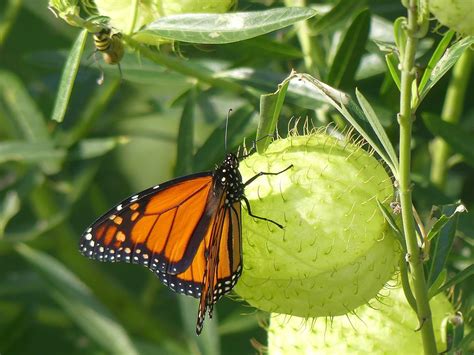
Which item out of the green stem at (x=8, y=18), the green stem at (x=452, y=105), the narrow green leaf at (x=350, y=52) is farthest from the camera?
the green stem at (x=8, y=18)

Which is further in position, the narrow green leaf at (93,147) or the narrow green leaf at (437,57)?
the narrow green leaf at (93,147)

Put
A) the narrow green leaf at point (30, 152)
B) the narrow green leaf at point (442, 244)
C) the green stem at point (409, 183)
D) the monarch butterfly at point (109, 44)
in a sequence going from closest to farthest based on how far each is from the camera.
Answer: the green stem at point (409, 183)
the narrow green leaf at point (442, 244)
the monarch butterfly at point (109, 44)
the narrow green leaf at point (30, 152)

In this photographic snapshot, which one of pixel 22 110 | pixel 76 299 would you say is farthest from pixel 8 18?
pixel 76 299

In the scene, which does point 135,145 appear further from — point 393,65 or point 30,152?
point 393,65

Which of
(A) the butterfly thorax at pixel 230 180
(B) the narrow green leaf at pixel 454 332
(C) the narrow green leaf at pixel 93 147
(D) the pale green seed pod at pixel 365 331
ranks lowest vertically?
(D) the pale green seed pod at pixel 365 331

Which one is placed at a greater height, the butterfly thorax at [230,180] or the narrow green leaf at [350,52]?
the narrow green leaf at [350,52]

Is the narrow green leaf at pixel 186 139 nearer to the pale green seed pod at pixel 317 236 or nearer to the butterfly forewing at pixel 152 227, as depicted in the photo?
the butterfly forewing at pixel 152 227

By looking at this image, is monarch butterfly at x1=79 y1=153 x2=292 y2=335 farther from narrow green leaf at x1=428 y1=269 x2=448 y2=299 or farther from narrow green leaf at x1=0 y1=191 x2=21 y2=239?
narrow green leaf at x1=0 y1=191 x2=21 y2=239

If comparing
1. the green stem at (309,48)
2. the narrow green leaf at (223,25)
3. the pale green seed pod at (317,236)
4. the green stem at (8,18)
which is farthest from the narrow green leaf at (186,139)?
the green stem at (8,18)
